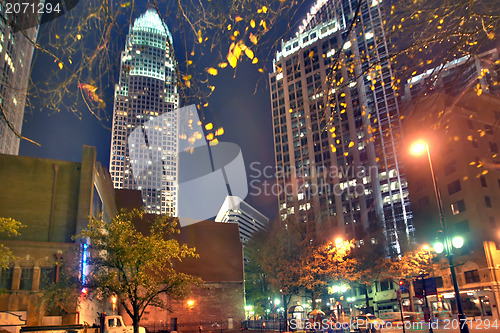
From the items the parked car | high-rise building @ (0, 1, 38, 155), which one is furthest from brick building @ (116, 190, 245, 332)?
high-rise building @ (0, 1, 38, 155)

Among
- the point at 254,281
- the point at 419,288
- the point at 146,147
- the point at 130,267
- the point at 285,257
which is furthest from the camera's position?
the point at 146,147

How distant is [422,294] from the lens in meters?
19.7

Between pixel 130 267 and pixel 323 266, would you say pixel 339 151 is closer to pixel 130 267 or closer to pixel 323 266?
pixel 323 266

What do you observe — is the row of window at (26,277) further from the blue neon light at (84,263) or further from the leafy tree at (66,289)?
the blue neon light at (84,263)

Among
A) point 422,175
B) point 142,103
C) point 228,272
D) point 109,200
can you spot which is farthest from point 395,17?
point 142,103

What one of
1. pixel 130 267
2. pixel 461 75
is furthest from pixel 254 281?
pixel 461 75

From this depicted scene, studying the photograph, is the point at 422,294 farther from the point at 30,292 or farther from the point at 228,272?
the point at 228,272

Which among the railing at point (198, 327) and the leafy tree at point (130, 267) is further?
the railing at point (198, 327)

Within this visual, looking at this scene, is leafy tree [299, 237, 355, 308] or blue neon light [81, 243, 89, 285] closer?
blue neon light [81, 243, 89, 285]

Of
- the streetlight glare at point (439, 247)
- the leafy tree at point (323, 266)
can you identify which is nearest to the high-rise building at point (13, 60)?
the leafy tree at point (323, 266)

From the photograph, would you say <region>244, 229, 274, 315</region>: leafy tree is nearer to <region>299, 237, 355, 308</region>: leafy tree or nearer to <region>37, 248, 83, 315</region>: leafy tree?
<region>299, 237, 355, 308</region>: leafy tree

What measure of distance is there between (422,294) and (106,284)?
17.5 m

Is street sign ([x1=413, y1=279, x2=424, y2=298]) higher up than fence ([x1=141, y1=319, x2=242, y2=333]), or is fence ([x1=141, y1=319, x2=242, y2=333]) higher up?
street sign ([x1=413, y1=279, x2=424, y2=298])

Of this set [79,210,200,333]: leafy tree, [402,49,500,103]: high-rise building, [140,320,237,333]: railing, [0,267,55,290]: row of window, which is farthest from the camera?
[140,320,237,333]: railing
